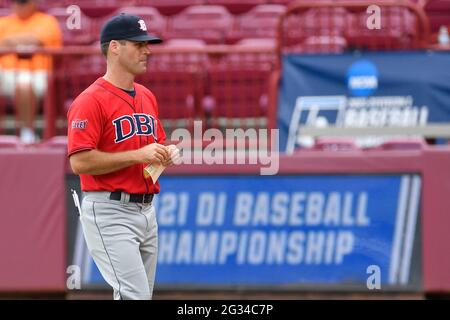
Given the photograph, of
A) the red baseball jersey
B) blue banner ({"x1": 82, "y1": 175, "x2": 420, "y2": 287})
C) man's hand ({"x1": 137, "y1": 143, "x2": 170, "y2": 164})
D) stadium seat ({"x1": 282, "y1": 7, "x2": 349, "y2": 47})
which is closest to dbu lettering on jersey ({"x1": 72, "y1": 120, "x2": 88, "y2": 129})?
the red baseball jersey

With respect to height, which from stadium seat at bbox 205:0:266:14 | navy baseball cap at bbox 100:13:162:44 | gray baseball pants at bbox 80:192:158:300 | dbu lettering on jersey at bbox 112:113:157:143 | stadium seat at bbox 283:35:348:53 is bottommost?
gray baseball pants at bbox 80:192:158:300

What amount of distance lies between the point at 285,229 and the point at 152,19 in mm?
3651

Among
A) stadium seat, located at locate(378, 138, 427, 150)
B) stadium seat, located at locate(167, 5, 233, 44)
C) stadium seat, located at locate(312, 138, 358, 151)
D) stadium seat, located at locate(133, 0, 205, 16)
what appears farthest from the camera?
stadium seat, located at locate(133, 0, 205, 16)

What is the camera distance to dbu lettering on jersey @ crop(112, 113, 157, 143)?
18.6 feet

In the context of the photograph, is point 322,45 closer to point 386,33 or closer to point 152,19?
point 386,33

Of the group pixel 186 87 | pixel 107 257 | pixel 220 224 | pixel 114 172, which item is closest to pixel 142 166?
pixel 114 172

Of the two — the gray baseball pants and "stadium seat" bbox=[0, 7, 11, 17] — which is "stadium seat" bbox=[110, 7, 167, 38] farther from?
the gray baseball pants

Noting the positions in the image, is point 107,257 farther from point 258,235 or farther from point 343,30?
point 343,30

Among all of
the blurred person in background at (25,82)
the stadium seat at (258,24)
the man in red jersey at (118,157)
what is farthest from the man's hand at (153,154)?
the stadium seat at (258,24)

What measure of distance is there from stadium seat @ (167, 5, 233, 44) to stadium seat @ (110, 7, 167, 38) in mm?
Result: 102

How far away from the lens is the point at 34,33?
10258 mm

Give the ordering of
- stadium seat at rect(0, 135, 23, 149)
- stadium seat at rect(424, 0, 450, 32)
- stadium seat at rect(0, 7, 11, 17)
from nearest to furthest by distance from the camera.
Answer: stadium seat at rect(0, 135, 23, 149)
stadium seat at rect(424, 0, 450, 32)
stadium seat at rect(0, 7, 11, 17)

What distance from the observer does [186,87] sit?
954 centimetres

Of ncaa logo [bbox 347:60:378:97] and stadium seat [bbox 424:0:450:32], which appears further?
stadium seat [bbox 424:0:450:32]
